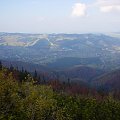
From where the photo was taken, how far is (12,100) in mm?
44312

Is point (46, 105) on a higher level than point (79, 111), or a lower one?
higher

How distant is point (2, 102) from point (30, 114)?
6.45 metres

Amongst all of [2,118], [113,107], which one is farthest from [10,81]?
[113,107]

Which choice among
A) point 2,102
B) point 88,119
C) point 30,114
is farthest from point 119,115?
point 2,102

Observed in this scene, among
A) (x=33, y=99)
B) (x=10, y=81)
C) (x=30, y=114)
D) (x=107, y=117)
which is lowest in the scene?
(x=107, y=117)

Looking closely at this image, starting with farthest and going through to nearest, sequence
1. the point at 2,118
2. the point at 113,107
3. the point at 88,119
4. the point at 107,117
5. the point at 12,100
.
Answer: the point at 113,107 → the point at 107,117 → the point at 88,119 → the point at 12,100 → the point at 2,118

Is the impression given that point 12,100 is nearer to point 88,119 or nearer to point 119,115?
point 88,119

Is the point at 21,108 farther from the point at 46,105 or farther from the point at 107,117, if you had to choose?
the point at 107,117

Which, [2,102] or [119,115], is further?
[119,115]

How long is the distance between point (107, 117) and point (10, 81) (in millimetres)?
63093

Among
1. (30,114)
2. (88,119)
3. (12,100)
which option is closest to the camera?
(12,100)

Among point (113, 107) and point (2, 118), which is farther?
point (113, 107)

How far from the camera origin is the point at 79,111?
313 ft

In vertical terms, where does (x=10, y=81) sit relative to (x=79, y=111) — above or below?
above
